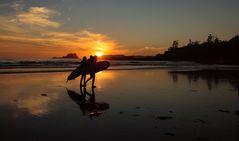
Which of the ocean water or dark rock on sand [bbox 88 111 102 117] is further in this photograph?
dark rock on sand [bbox 88 111 102 117]

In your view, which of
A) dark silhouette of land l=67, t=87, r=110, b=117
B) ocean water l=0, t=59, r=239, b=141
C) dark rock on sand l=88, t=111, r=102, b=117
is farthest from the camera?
dark silhouette of land l=67, t=87, r=110, b=117

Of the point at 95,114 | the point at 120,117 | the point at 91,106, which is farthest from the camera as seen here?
the point at 91,106

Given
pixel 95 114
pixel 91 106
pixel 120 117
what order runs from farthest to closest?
1. pixel 91 106
2. pixel 95 114
3. pixel 120 117

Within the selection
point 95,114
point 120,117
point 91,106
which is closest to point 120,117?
point 120,117

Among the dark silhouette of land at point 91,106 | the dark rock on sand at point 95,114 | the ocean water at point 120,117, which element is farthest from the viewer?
the dark silhouette of land at point 91,106

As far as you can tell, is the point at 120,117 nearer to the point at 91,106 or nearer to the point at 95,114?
the point at 95,114

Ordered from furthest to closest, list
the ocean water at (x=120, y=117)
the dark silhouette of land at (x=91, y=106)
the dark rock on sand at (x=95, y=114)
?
1. the dark silhouette of land at (x=91, y=106)
2. the dark rock on sand at (x=95, y=114)
3. the ocean water at (x=120, y=117)

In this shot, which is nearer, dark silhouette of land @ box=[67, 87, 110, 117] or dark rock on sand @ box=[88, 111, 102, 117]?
→ dark rock on sand @ box=[88, 111, 102, 117]

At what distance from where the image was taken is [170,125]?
7.19 m

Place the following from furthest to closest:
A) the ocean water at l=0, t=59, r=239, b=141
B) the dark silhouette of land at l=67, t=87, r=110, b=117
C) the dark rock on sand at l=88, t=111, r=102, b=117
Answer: the dark silhouette of land at l=67, t=87, r=110, b=117 → the dark rock on sand at l=88, t=111, r=102, b=117 → the ocean water at l=0, t=59, r=239, b=141

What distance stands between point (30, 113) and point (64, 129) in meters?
2.45

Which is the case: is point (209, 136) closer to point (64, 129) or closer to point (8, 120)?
point (64, 129)

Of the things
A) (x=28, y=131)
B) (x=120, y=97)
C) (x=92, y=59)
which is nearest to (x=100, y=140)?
(x=28, y=131)

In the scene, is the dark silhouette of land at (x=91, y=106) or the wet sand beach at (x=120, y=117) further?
the dark silhouette of land at (x=91, y=106)
